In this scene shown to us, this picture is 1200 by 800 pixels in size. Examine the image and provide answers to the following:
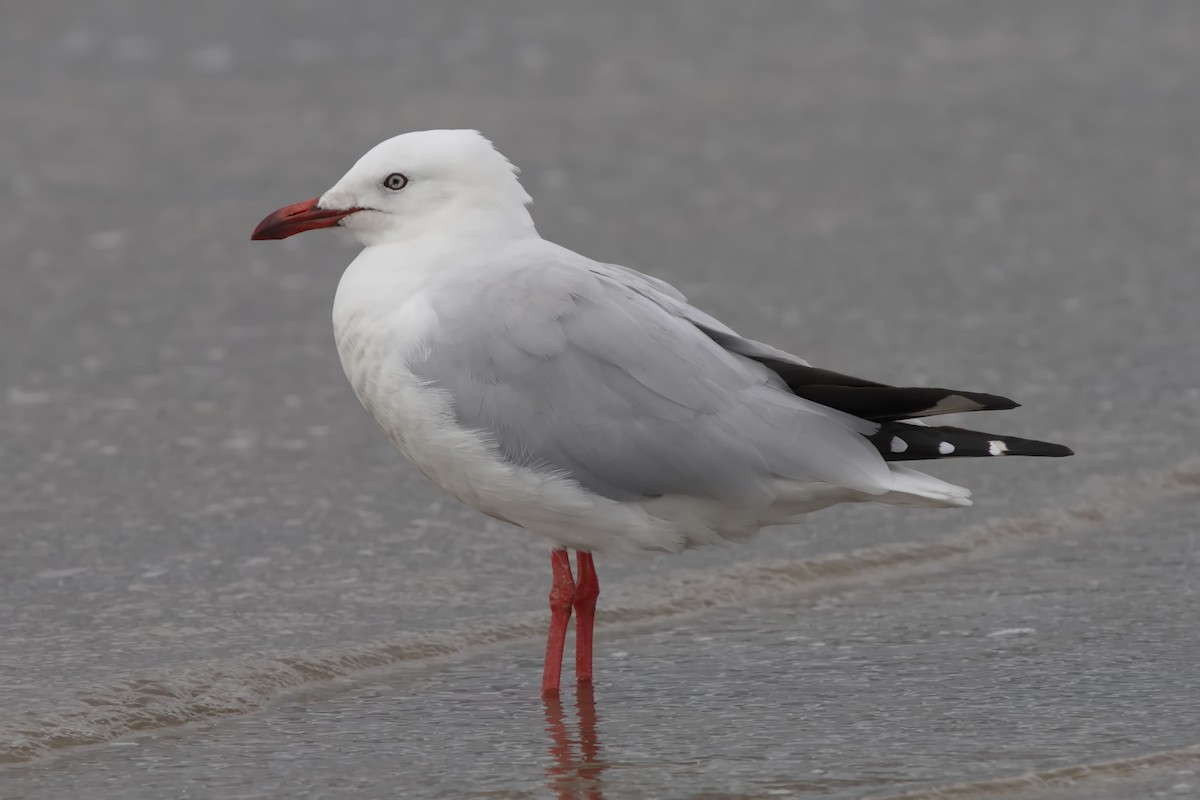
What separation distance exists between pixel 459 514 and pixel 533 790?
2.30 m

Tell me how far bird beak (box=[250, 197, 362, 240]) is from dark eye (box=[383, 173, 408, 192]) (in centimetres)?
12

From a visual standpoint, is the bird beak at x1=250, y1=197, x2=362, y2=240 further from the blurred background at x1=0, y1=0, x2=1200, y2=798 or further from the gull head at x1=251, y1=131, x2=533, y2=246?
the blurred background at x1=0, y1=0, x2=1200, y2=798

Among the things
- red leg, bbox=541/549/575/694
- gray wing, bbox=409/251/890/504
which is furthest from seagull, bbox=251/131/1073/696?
red leg, bbox=541/549/575/694

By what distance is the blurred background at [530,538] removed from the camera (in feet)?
15.7

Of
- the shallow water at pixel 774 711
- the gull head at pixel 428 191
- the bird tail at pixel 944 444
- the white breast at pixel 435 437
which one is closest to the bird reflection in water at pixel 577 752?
the shallow water at pixel 774 711

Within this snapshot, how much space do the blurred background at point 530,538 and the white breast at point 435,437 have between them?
0.49 m

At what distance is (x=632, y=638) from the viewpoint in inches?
223

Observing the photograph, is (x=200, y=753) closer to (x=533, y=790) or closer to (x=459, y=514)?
(x=533, y=790)

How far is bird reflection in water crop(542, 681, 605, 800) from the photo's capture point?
4.42 m

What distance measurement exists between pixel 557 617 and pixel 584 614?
0.08m

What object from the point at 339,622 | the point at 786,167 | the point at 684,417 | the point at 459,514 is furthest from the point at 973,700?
the point at 786,167

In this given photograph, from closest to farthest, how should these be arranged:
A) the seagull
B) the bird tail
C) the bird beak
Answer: the bird tail, the seagull, the bird beak

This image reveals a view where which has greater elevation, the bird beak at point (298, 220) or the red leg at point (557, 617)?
the bird beak at point (298, 220)

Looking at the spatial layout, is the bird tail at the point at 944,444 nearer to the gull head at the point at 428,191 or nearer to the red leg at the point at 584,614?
the red leg at the point at 584,614
